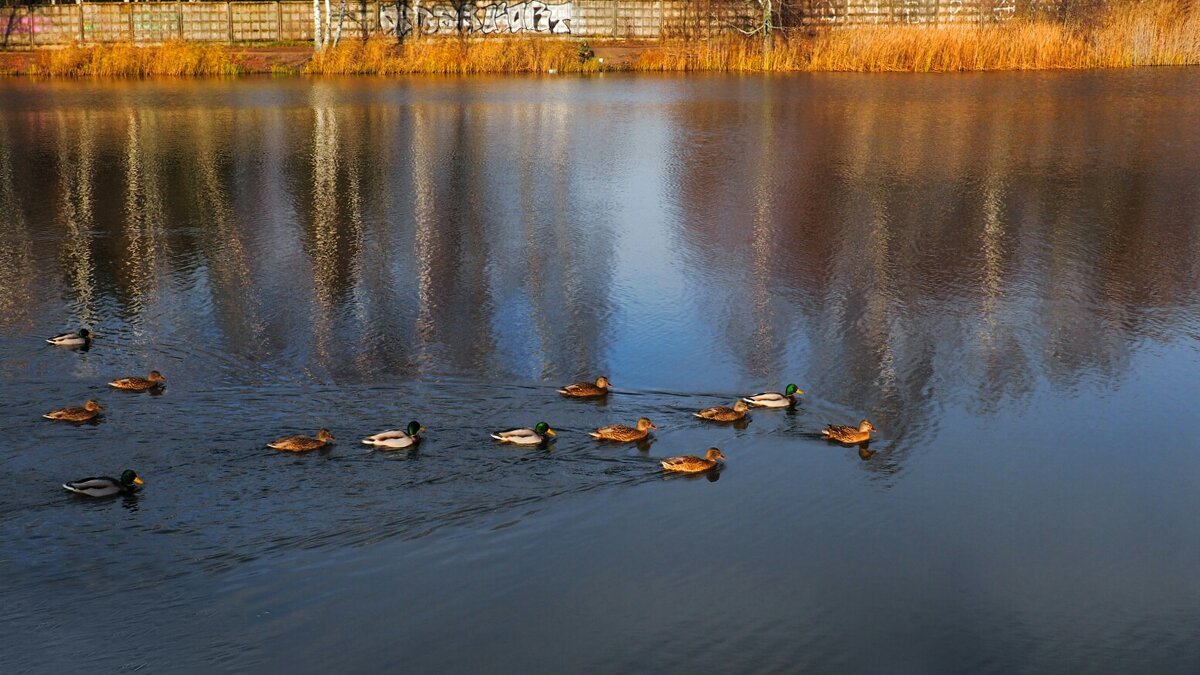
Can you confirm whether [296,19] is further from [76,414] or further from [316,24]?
[76,414]

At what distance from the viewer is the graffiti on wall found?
59.3 metres

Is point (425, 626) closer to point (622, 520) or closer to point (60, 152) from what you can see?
point (622, 520)

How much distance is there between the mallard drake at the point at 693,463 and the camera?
44.0 feet

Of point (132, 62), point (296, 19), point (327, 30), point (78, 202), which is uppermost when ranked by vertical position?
point (296, 19)

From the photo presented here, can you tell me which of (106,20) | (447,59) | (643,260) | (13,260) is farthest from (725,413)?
(106,20)

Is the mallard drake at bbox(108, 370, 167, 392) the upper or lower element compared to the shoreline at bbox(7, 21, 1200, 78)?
lower

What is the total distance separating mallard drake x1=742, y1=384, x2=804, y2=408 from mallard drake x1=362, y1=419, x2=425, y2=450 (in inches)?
143

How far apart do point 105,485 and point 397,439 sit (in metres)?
2.79

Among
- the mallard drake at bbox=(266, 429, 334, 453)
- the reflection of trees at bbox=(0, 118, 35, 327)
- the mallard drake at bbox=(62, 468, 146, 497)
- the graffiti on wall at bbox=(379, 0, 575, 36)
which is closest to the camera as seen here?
the mallard drake at bbox=(62, 468, 146, 497)

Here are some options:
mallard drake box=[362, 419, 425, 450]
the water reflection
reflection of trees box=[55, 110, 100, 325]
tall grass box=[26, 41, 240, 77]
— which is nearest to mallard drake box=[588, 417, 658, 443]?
mallard drake box=[362, 419, 425, 450]

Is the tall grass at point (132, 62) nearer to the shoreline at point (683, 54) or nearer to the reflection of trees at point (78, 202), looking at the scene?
the shoreline at point (683, 54)

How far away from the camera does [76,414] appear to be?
14453mm

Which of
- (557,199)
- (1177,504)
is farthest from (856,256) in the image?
(1177,504)

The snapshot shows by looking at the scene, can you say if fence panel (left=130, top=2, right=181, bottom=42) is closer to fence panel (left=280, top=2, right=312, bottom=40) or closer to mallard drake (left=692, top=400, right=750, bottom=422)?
fence panel (left=280, top=2, right=312, bottom=40)
